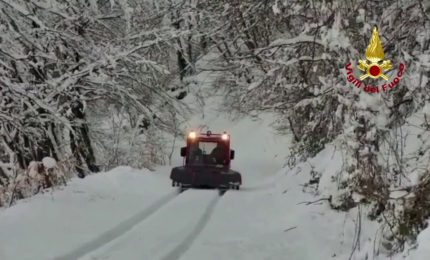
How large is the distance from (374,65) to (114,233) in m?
A: 4.43

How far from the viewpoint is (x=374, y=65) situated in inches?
318

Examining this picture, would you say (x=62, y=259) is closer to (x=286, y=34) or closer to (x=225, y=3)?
(x=225, y=3)

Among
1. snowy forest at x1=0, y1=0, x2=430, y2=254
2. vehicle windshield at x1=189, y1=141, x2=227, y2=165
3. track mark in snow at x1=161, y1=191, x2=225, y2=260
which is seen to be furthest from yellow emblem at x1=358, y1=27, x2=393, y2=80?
vehicle windshield at x1=189, y1=141, x2=227, y2=165

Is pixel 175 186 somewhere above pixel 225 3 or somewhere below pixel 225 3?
below

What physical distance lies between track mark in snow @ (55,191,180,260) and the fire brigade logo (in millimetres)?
4021

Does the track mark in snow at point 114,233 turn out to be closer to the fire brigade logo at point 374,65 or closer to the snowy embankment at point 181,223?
the snowy embankment at point 181,223

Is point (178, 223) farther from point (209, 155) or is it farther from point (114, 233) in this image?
point (209, 155)

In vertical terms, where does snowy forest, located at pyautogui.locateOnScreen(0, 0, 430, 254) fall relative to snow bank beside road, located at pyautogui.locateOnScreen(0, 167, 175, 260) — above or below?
above

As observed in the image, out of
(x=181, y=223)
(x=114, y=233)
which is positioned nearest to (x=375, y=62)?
(x=181, y=223)

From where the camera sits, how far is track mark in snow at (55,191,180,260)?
7.62 metres

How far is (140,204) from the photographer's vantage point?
12.0 m

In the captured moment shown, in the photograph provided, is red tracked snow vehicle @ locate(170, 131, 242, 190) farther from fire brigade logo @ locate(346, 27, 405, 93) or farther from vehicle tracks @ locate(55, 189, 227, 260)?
fire brigade logo @ locate(346, 27, 405, 93)

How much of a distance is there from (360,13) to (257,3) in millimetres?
3079

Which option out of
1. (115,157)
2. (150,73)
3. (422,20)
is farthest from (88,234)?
(115,157)
